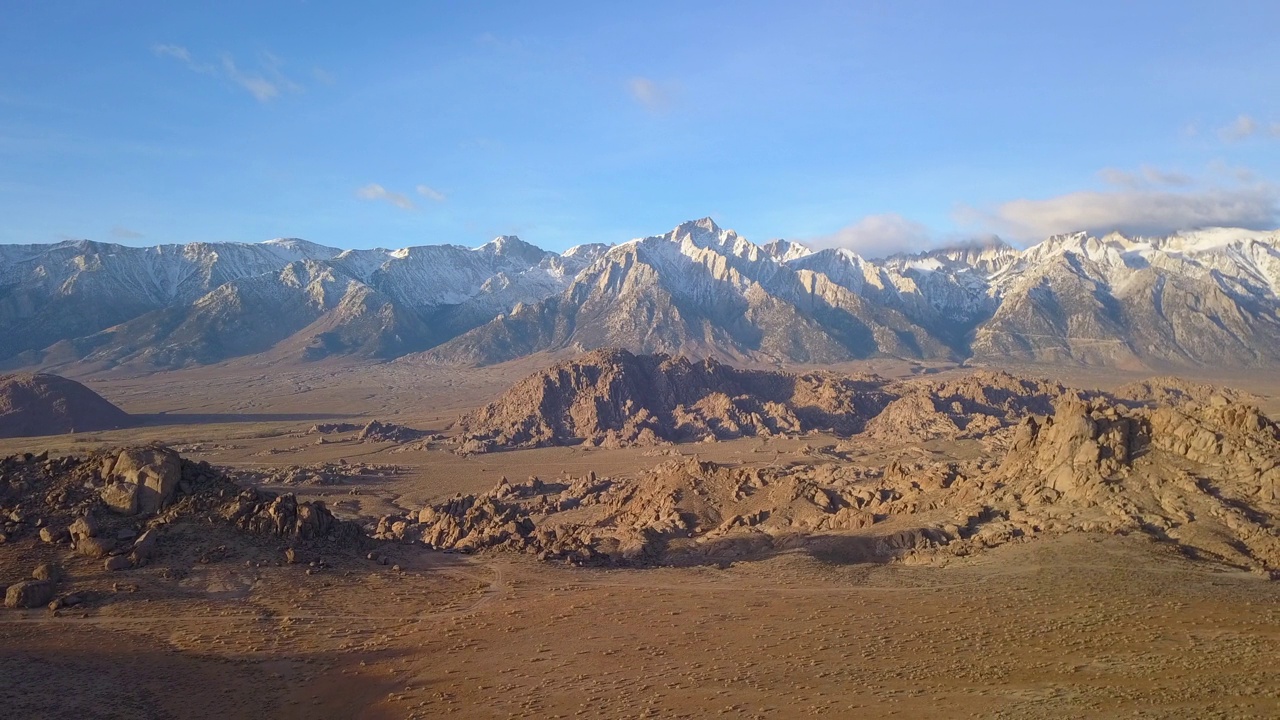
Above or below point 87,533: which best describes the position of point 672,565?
below

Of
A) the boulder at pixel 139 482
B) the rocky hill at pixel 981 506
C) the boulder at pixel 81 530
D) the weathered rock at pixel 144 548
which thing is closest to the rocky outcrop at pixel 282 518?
the boulder at pixel 139 482

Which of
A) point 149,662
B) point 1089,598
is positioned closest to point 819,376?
point 1089,598

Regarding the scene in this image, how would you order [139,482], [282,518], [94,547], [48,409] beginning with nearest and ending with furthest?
1. [94,547]
2. [139,482]
3. [282,518]
4. [48,409]

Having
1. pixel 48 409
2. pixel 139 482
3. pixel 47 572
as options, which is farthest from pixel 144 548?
pixel 48 409

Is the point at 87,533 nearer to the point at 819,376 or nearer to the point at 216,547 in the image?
the point at 216,547

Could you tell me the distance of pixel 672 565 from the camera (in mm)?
39531

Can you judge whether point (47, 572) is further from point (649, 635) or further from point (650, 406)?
point (650, 406)

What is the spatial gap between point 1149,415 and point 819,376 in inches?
3857

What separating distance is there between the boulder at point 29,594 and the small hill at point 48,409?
335 ft

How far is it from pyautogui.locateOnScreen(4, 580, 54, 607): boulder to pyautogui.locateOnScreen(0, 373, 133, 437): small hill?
335ft

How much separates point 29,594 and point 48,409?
10877cm

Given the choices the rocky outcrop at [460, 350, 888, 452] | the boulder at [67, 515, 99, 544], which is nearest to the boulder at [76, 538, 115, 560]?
the boulder at [67, 515, 99, 544]

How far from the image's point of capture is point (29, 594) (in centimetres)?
2559

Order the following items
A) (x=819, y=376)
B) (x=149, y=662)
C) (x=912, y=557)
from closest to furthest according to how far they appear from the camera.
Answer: (x=149, y=662)
(x=912, y=557)
(x=819, y=376)
